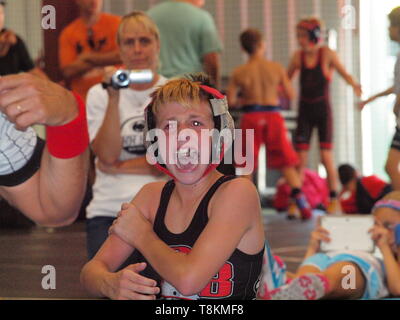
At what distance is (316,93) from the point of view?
6.33 meters

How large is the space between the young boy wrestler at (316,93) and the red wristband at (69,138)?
496 centimetres

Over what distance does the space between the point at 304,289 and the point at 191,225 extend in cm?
126

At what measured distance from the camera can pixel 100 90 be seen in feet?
9.17

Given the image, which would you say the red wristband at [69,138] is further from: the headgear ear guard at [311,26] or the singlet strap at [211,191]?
the headgear ear guard at [311,26]

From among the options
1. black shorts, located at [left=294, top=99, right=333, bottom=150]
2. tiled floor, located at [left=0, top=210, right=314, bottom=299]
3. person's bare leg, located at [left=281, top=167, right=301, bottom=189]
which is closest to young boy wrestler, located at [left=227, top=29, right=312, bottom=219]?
person's bare leg, located at [left=281, top=167, right=301, bottom=189]

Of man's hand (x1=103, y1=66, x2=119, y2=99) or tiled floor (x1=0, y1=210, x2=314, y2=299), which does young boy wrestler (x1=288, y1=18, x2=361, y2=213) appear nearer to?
tiled floor (x1=0, y1=210, x2=314, y2=299)

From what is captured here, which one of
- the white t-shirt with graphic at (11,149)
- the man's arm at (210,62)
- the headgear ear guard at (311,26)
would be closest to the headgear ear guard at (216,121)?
the white t-shirt with graphic at (11,149)

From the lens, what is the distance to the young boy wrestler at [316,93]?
6.23 metres

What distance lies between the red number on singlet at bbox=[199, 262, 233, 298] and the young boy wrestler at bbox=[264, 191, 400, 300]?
48.7 inches

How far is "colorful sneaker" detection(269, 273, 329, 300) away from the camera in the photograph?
2676 mm

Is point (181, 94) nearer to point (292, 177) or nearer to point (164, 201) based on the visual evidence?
point (164, 201)
